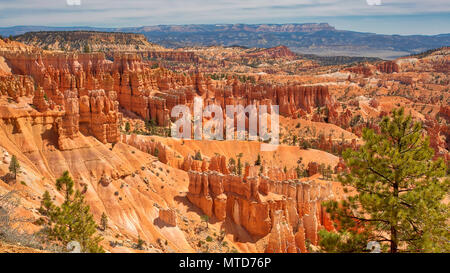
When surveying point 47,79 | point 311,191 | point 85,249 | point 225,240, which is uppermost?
point 47,79

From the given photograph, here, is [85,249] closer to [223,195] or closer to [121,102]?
[223,195]

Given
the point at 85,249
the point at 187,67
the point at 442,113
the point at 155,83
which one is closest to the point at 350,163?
the point at 85,249

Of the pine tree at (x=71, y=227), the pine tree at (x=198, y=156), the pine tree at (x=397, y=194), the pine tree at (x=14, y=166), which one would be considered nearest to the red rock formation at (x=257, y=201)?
the pine tree at (x=14, y=166)

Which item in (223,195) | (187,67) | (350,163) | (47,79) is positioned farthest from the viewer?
(187,67)

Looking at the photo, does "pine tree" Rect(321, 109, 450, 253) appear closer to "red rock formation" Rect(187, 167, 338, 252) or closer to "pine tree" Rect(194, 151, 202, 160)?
"red rock formation" Rect(187, 167, 338, 252)

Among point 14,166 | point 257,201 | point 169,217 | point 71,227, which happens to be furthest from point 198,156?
point 71,227

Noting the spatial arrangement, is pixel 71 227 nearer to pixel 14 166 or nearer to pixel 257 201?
pixel 14 166

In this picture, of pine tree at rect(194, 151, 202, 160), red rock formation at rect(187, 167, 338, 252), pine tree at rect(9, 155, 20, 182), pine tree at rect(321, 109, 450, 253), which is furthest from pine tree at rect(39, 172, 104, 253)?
pine tree at rect(194, 151, 202, 160)
